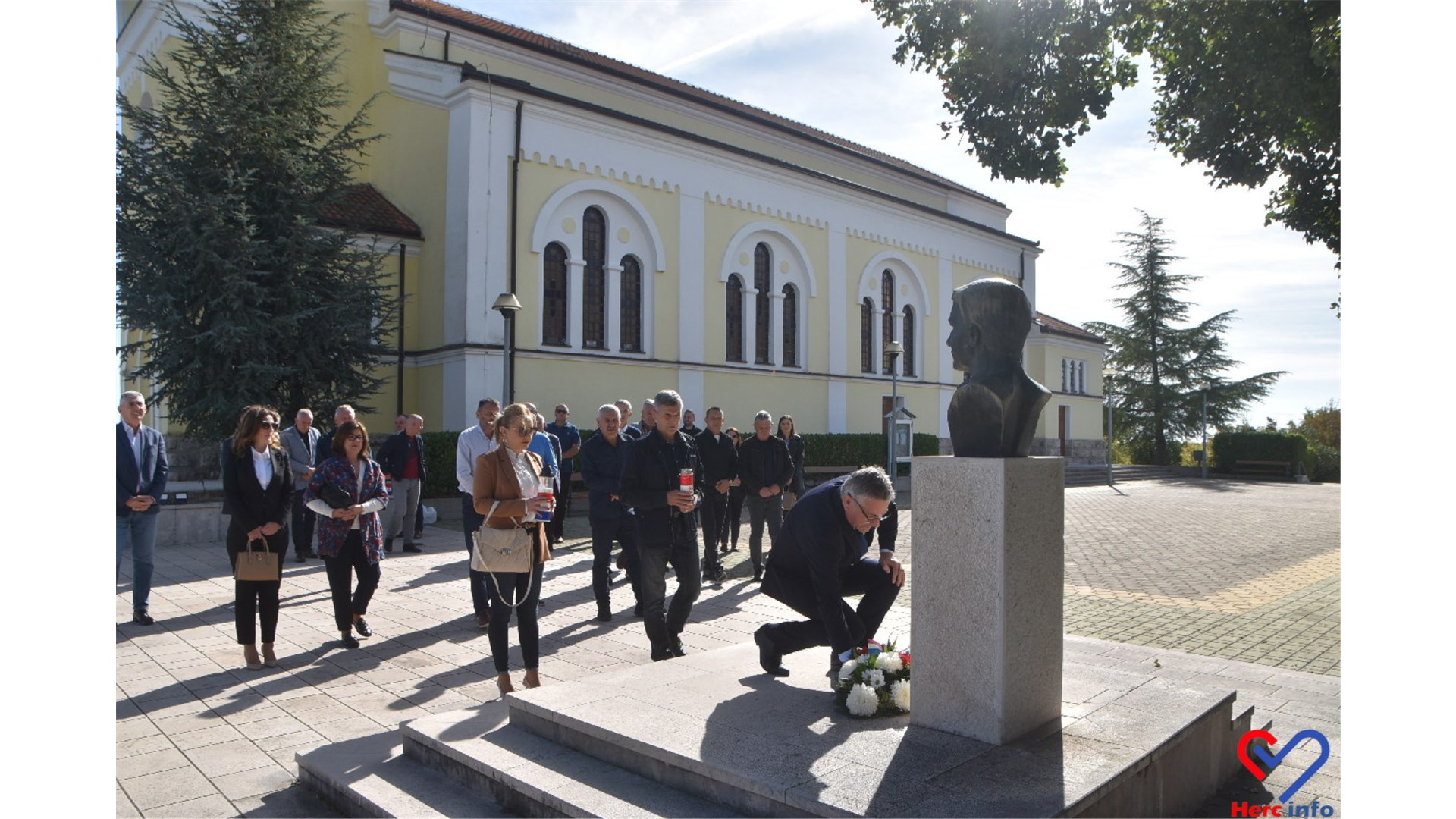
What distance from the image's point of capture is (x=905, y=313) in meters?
32.2

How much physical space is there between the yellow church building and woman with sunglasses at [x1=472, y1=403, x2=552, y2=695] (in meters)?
12.0

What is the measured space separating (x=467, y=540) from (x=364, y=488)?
2.06 meters

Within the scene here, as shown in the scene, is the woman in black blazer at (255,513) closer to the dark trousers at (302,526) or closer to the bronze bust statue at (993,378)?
the dark trousers at (302,526)

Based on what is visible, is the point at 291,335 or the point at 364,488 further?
the point at 291,335

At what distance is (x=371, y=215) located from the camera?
2238 centimetres

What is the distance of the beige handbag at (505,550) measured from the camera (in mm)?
5738

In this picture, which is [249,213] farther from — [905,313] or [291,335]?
[905,313]

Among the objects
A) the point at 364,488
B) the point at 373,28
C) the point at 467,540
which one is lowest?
the point at 467,540

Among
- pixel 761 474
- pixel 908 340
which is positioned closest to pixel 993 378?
pixel 761 474

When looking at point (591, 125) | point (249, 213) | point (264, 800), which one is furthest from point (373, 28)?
point (264, 800)

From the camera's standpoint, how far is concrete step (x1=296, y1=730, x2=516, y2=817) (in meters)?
4.28

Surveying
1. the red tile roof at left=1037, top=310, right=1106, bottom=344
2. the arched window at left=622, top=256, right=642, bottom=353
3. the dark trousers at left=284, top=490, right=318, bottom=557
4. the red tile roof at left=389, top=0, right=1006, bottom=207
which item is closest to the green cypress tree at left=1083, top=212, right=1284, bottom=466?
the red tile roof at left=1037, top=310, right=1106, bottom=344

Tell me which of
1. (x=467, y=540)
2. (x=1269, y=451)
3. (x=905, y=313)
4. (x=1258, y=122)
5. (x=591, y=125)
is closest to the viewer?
(x=467, y=540)

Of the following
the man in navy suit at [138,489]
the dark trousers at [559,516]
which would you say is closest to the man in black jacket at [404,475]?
the dark trousers at [559,516]
